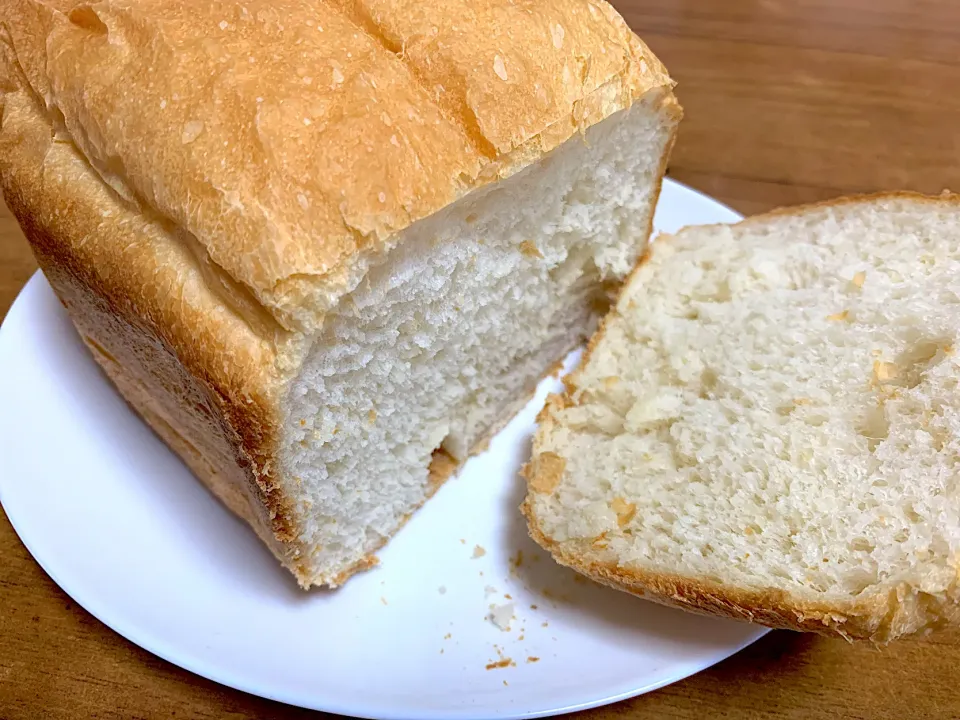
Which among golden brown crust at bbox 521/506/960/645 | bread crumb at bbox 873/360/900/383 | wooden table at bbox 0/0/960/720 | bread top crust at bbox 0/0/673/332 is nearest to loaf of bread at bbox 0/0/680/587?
bread top crust at bbox 0/0/673/332

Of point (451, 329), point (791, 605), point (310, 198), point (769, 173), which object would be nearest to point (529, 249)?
→ point (451, 329)

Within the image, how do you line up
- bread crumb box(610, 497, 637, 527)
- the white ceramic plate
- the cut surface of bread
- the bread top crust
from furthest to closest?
A: bread crumb box(610, 497, 637, 527) < the white ceramic plate < the cut surface of bread < the bread top crust

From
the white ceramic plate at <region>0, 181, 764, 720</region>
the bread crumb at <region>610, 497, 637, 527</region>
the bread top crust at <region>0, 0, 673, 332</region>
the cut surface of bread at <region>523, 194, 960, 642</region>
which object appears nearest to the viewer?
the bread top crust at <region>0, 0, 673, 332</region>

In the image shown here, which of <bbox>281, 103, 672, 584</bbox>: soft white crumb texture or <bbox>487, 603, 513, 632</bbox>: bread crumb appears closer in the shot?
<bbox>281, 103, 672, 584</bbox>: soft white crumb texture

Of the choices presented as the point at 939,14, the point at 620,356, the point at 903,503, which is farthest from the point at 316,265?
Answer: the point at 939,14

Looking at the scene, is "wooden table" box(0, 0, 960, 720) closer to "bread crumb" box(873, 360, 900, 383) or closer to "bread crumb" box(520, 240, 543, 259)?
"bread crumb" box(873, 360, 900, 383)

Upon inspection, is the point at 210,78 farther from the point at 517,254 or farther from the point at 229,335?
the point at 517,254

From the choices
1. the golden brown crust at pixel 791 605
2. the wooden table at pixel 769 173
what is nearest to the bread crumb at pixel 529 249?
the golden brown crust at pixel 791 605
